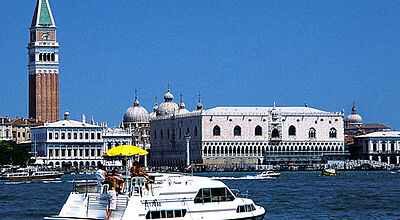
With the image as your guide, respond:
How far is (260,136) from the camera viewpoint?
16188 cm

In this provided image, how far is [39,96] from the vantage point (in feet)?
557

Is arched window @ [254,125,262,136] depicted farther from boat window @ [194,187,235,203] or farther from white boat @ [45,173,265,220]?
boat window @ [194,187,235,203]

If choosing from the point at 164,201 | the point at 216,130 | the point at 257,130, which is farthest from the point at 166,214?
the point at 257,130

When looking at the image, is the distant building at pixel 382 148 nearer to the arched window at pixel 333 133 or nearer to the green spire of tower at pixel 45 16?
the arched window at pixel 333 133

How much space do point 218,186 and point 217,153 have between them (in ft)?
413

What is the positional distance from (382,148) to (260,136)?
22157 millimetres

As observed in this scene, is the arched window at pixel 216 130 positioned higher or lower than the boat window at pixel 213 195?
higher

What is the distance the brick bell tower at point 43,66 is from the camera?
171m

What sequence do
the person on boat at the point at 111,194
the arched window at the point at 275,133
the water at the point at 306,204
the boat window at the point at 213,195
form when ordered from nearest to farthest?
the person on boat at the point at 111,194, the boat window at the point at 213,195, the water at the point at 306,204, the arched window at the point at 275,133

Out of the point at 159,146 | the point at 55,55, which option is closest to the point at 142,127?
the point at 159,146

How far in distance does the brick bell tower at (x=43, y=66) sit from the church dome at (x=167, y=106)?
81.5 ft

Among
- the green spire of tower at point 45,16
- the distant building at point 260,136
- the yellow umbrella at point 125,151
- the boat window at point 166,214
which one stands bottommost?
the boat window at point 166,214

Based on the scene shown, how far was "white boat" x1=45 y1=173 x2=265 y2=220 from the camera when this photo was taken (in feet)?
108

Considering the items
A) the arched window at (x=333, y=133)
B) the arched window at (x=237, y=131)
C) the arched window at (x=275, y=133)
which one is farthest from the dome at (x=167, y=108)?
the arched window at (x=333, y=133)
